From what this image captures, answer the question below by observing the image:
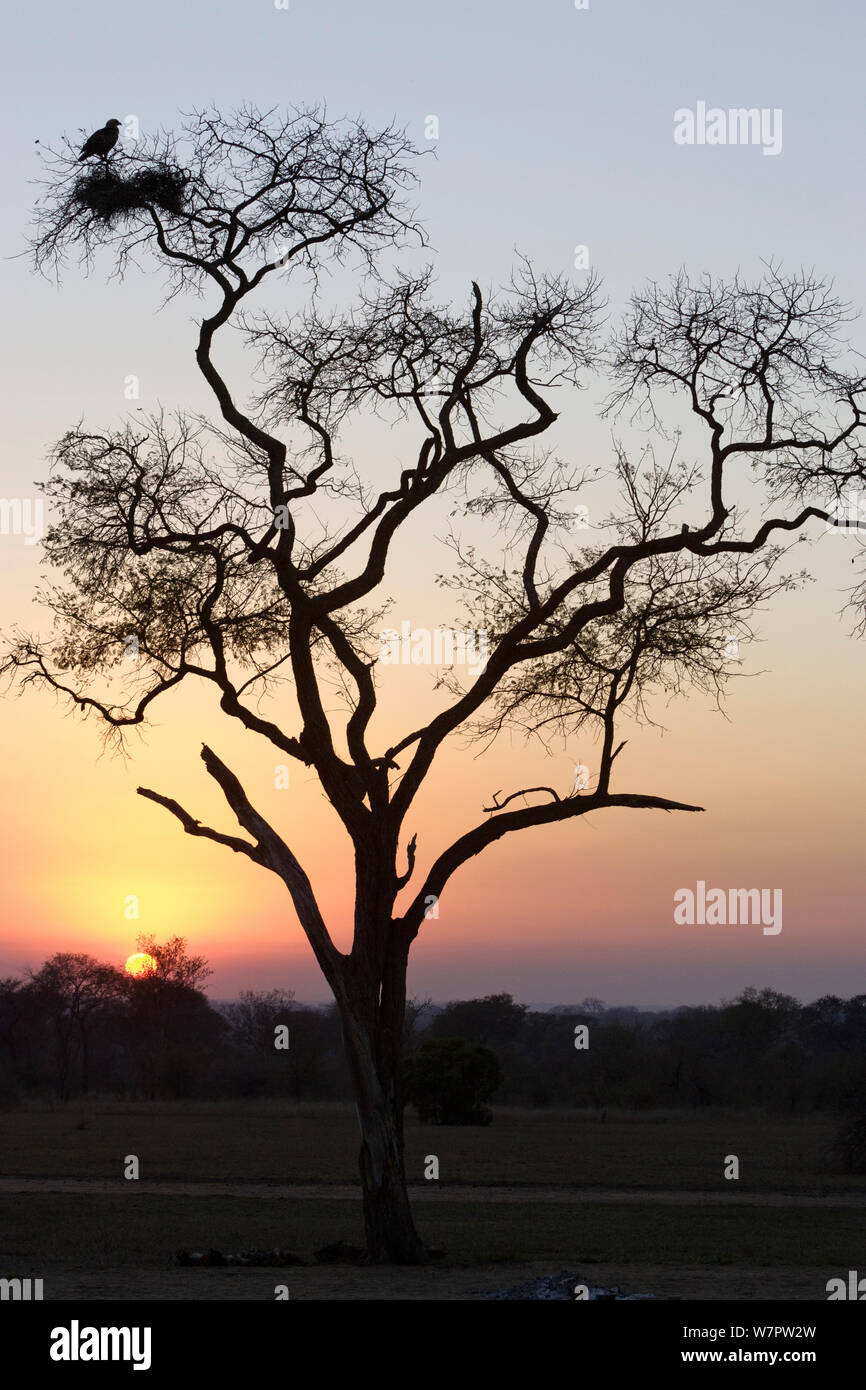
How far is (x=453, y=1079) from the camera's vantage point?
4322 centimetres

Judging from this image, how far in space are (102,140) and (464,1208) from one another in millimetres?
16167

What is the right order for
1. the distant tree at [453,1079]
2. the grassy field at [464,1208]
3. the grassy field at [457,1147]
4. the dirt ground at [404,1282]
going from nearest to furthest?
the dirt ground at [404,1282] < the grassy field at [464,1208] < the grassy field at [457,1147] < the distant tree at [453,1079]

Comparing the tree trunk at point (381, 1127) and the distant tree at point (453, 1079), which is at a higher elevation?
the tree trunk at point (381, 1127)

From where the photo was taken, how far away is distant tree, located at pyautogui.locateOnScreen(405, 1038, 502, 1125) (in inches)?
1709

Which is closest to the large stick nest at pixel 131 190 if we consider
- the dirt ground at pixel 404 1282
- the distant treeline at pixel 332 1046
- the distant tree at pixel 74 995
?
the dirt ground at pixel 404 1282

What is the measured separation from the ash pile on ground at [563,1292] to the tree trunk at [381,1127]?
309 cm

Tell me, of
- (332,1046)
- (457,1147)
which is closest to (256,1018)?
(332,1046)

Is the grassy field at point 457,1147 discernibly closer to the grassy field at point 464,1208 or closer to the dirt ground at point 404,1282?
the grassy field at point 464,1208

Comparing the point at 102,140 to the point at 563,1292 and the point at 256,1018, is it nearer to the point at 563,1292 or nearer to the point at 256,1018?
the point at 563,1292

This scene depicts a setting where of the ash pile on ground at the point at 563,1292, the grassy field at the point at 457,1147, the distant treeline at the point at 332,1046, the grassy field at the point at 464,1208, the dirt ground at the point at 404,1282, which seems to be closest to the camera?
the ash pile on ground at the point at 563,1292

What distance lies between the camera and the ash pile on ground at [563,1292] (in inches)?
443

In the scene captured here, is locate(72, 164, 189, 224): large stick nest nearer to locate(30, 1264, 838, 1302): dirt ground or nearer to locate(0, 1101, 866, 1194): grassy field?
locate(30, 1264, 838, 1302): dirt ground

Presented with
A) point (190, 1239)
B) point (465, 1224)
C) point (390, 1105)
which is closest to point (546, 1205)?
point (465, 1224)

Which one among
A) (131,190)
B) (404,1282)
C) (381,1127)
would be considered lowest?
(404,1282)
